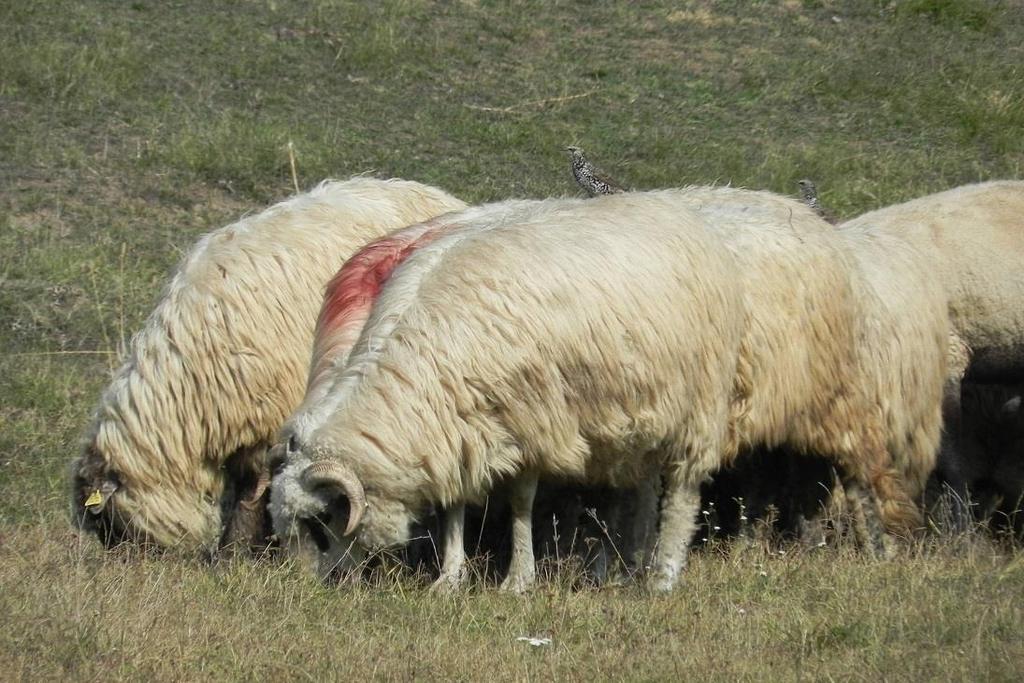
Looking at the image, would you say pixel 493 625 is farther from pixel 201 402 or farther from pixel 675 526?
pixel 201 402

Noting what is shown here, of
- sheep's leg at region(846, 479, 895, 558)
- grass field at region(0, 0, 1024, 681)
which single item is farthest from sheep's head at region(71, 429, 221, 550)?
sheep's leg at region(846, 479, 895, 558)

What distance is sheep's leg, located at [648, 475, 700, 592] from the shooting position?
24.8ft

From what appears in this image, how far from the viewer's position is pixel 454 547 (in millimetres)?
7305

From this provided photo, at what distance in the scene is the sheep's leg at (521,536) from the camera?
7266mm

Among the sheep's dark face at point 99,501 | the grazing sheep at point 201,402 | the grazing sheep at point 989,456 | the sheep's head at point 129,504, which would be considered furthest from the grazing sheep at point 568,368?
the grazing sheep at point 989,456

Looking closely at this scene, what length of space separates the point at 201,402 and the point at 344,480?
4.55 ft

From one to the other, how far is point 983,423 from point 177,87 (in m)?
9.52

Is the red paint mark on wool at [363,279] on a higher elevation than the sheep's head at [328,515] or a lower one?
higher

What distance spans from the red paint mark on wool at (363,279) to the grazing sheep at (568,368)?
0.32 metres

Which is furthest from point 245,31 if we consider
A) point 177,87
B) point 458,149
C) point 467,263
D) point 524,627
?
point 524,627

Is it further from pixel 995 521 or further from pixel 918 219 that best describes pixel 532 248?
pixel 995 521

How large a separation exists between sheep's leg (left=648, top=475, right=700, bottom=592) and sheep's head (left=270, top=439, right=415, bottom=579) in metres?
1.34

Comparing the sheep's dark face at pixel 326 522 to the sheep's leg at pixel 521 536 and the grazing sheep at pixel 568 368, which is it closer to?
the grazing sheep at pixel 568 368

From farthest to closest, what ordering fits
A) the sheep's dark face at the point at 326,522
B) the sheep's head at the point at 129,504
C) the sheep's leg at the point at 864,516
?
the sheep's leg at the point at 864,516, the sheep's head at the point at 129,504, the sheep's dark face at the point at 326,522
